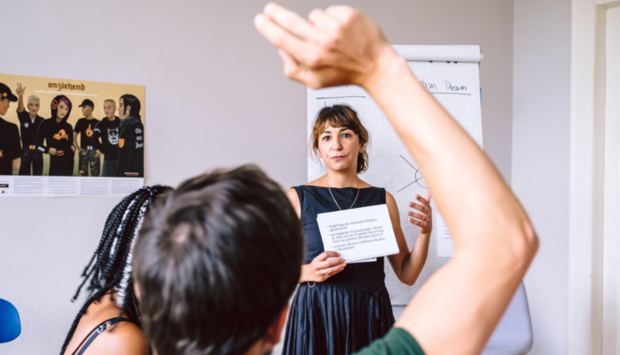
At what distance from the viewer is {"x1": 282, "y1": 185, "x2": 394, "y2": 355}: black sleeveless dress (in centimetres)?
139

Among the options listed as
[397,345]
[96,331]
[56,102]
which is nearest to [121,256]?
[96,331]

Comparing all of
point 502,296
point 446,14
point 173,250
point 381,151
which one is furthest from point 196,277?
point 446,14

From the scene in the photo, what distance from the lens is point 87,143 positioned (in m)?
1.81

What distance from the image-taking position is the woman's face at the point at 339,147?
155cm

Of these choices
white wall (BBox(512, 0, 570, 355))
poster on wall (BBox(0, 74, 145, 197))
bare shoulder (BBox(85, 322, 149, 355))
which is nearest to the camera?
bare shoulder (BBox(85, 322, 149, 355))

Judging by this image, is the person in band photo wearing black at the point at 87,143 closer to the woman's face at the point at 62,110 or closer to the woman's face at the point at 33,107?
the woman's face at the point at 62,110

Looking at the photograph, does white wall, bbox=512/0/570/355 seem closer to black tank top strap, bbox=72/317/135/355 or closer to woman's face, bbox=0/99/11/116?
black tank top strap, bbox=72/317/135/355

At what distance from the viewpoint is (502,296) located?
1.09 feet

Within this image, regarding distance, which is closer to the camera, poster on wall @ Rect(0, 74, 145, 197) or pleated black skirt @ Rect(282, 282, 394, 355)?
pleated black skirt @ Rect(282, 282, 394, 355)

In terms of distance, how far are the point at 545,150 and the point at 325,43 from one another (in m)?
2.62

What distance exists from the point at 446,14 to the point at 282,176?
1.52 meters

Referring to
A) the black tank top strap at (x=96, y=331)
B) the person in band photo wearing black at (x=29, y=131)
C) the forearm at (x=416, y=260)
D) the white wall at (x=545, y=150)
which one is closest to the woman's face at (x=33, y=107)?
the person in band photo wearing black at (x=29, y=131)

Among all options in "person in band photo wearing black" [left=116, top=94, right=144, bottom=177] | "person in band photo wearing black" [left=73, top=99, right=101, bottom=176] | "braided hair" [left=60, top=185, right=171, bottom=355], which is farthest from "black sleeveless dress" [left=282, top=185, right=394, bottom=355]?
"person in band photo wearing black" [left=73, top=99, right=101, bottom=176]

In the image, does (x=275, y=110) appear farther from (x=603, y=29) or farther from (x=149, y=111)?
(x=603, y=29)
